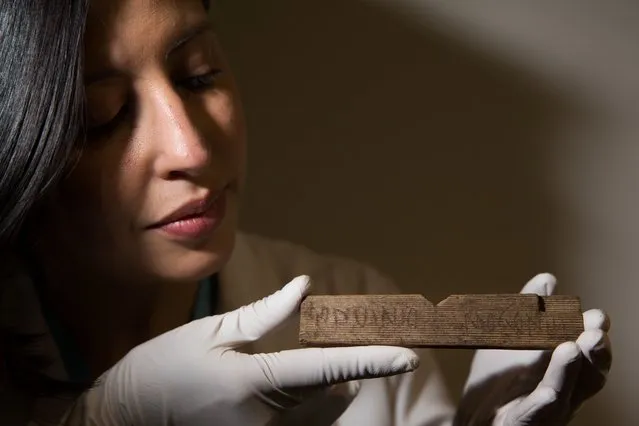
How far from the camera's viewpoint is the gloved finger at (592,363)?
0.55 meters

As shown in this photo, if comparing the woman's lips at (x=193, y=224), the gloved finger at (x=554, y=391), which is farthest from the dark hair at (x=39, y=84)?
the gloved finger at (x=554, y=391)

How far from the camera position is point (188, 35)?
2.04 ft

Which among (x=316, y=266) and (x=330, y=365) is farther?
(x=316, y=266)

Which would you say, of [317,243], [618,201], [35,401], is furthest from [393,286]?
[35,401]

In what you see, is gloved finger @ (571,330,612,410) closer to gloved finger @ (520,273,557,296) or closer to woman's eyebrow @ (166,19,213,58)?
gloved finger @ (520,273,557,296)

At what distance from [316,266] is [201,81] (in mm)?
249

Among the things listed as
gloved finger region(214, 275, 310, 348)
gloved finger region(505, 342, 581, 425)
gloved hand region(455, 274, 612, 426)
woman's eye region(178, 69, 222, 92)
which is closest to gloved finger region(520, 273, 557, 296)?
gloved hand region(455, 274, 612, 426)

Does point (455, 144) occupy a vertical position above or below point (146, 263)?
above

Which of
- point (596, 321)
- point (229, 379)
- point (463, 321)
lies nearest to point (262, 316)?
point (229, 379)

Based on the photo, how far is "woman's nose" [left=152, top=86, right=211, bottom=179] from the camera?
604mm

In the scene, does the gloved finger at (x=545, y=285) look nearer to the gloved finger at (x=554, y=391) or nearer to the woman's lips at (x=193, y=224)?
the gloved finger at (x=554, y=391)

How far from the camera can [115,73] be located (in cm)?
59

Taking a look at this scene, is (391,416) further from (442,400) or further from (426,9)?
(426,9)

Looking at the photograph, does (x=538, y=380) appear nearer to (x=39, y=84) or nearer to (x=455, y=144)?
(x=455, y=144)
